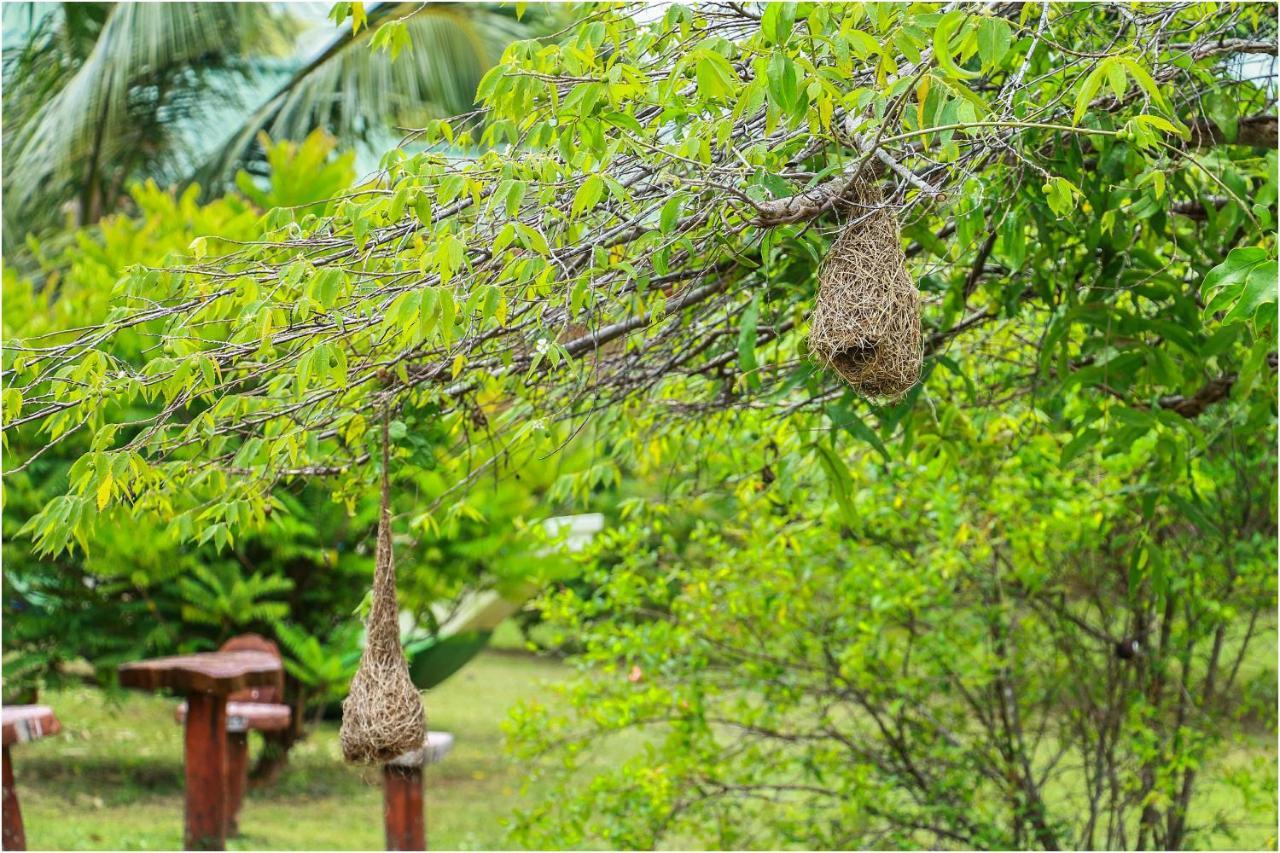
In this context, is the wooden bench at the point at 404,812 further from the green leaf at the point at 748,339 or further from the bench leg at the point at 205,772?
the green leaf at the point at 748,339

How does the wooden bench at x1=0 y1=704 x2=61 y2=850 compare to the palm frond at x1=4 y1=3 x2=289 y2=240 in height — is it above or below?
below

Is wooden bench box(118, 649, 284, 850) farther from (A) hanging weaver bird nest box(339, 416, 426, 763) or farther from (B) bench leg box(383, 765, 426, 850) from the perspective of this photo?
(A) hanging weaver bird nest box(339, 416, 426, 763)

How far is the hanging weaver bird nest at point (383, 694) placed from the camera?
3422 mm

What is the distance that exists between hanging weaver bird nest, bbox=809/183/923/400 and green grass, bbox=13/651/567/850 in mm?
5719

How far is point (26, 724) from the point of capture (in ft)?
20.0

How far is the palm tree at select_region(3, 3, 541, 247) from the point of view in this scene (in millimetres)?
13117

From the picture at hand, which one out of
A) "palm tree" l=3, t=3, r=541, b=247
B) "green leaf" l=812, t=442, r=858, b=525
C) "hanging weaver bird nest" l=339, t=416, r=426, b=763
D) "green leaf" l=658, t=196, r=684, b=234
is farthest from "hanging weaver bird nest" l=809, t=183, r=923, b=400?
"palm tree" l=3, t=3, r=541, b=247

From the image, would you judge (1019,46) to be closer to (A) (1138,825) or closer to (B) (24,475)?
(A) (1138,825)

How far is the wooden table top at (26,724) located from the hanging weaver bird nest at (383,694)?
3.30 meters

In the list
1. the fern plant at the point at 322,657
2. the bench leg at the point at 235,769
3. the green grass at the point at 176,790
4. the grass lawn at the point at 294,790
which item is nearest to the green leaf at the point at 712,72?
the grass lawn at the point at 294,790

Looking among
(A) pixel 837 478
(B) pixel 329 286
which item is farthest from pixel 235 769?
(B) pixel 329 286

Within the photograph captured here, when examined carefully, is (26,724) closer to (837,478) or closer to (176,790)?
(176,790)

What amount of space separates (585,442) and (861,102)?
30.4ft

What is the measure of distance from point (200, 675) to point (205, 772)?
780 millimetres
